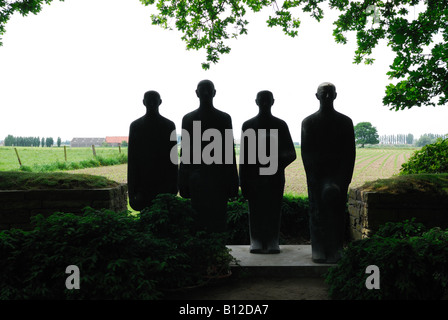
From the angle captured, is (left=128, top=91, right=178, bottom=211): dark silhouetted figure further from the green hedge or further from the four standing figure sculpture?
the green hedge

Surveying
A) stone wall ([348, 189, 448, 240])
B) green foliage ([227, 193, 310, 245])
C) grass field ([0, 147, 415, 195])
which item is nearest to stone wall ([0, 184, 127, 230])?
green foliage ([227, 193, 310, 245])

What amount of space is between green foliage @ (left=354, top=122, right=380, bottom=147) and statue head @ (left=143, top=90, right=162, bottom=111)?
326ft

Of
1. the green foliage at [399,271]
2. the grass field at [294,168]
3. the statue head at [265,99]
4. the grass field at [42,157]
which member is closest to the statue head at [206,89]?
the statue head at [265,99]

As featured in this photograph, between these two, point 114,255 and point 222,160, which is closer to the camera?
point 114,255

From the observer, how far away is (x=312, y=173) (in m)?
5.17

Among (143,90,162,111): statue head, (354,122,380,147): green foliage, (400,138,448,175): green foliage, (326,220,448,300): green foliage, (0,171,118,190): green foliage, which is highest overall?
(354,122,380,147): green foliage

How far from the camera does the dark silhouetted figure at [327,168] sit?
5.04m

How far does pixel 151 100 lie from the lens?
5262 mm

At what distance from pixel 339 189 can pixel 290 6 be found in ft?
26.5

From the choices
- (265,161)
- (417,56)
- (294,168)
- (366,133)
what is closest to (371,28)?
(417,56)

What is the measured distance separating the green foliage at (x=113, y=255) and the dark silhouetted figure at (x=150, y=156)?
525 millimetres

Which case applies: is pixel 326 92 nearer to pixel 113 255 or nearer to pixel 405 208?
pixel 405 208

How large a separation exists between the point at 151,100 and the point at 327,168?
2586 mm

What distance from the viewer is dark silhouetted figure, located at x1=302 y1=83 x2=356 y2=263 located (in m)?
5.04
